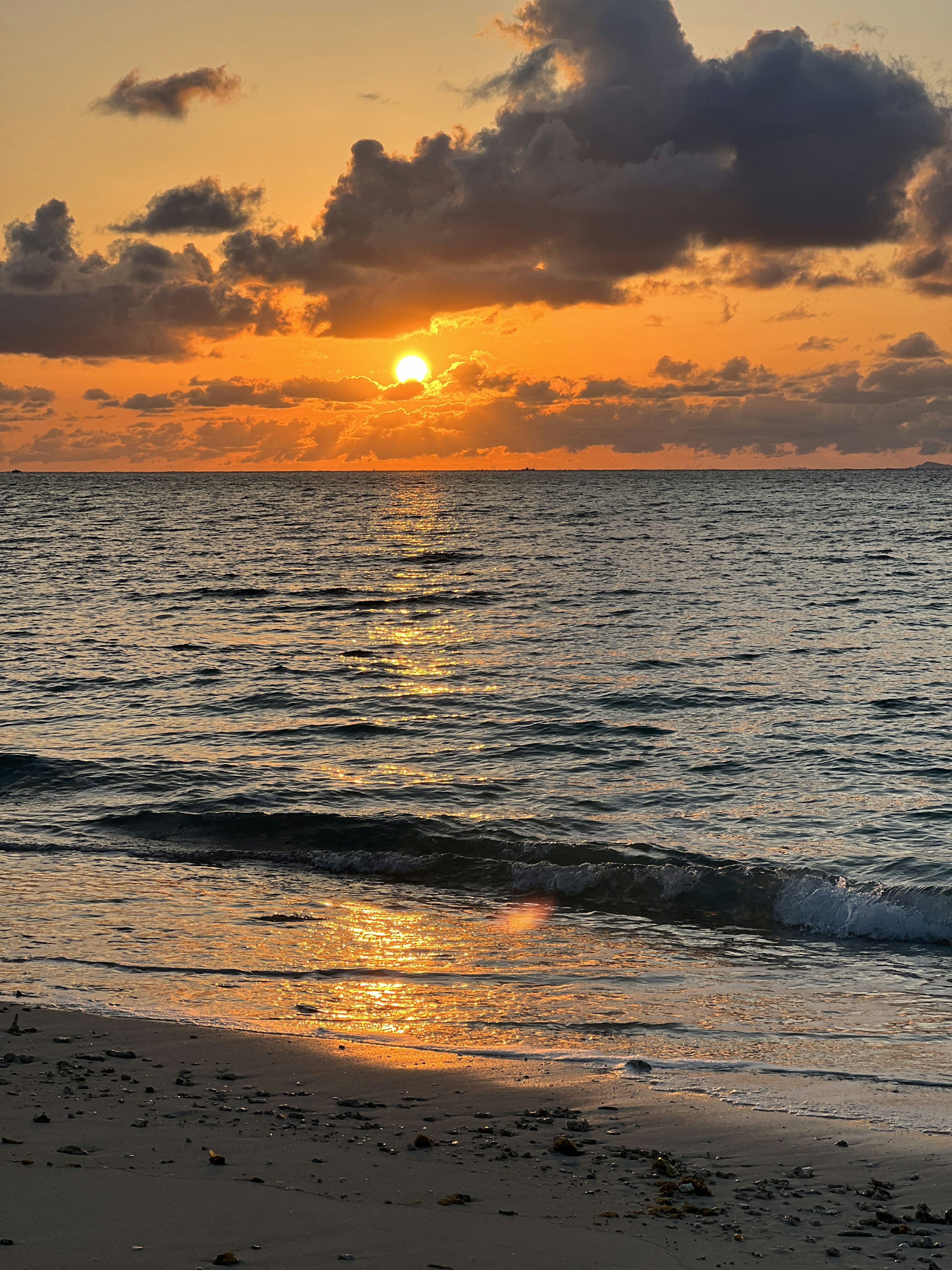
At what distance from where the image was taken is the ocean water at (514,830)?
9742 millimetres

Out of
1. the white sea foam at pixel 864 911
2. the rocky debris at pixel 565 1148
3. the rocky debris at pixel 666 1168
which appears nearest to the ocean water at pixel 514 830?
the white sea foam at pixel 864 911

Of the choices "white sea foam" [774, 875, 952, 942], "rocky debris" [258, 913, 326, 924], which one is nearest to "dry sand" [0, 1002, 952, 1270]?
"rocky debris" [258, 913, 326, 924]

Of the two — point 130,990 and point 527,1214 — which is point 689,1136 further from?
point 130,990

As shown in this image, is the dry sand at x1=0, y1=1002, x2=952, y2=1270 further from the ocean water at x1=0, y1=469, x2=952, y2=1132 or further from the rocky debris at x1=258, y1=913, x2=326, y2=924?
the rocky debris at x1=258, y1=913, x2=326, y2=924

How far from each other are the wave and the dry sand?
616 centimetres

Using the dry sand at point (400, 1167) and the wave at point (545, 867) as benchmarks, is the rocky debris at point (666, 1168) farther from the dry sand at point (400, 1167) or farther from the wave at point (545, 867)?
the wave at point (545, 867)

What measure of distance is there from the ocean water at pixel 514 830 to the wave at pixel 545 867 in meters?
0.05

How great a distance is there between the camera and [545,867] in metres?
15.2

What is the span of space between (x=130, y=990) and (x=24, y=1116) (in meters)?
2.95

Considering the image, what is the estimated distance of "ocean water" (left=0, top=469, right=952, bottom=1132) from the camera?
9.74m

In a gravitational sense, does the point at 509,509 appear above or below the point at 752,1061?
above

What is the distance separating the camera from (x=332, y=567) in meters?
63.5

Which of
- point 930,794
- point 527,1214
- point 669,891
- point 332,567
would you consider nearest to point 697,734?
point 930,794

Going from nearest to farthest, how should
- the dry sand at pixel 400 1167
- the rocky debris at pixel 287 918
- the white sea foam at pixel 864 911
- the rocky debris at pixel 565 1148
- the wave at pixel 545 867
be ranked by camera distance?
the dry sand at pixel 400 1167 → the rocky debris at pixel 565 1148 → the rocky debris at pixel 287 918 → the white sea foam at pixel 864 911 → the wave at pixel 545 867
